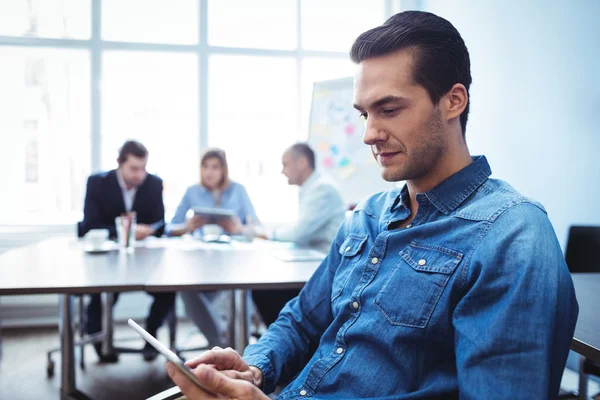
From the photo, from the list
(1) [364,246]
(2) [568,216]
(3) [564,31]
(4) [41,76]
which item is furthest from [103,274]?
(4) [41,76]

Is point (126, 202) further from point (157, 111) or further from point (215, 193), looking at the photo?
point (157, 111)

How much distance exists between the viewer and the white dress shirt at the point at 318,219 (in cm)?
324

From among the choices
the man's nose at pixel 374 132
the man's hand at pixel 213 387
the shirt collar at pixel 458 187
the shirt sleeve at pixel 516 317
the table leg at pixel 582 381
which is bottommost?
the table leg at pixel 582 381

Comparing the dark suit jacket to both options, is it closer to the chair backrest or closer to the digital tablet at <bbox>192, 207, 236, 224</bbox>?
the digital tablet at <bbox>192, 207, 236, 224</bbox>

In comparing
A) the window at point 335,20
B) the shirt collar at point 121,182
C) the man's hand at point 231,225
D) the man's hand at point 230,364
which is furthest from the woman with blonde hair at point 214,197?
the man's hand at point 230,364

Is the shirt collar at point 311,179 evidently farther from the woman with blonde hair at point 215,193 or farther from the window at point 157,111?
the window at point 157,111

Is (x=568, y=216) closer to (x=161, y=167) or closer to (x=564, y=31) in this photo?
(x=564, y=31)

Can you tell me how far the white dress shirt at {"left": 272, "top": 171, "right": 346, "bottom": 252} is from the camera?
3.24 m

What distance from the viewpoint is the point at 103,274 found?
1.98m

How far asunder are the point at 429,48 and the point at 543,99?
253cm

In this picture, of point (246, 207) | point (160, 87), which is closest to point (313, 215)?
point (246, 207)

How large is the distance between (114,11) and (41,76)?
0.90m

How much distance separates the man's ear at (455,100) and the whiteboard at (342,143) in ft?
11.0

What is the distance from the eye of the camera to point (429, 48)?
1.00 m
